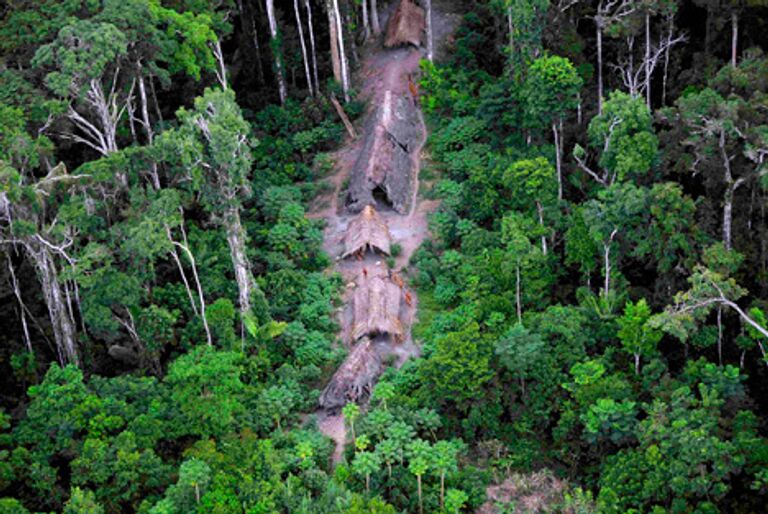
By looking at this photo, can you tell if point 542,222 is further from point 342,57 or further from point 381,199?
point 342,57

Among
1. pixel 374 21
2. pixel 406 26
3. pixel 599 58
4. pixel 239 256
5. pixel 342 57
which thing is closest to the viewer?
pixel 239 256

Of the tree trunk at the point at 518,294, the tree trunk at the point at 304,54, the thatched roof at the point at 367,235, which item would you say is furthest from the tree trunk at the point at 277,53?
the tree trunk at the point at 518,294

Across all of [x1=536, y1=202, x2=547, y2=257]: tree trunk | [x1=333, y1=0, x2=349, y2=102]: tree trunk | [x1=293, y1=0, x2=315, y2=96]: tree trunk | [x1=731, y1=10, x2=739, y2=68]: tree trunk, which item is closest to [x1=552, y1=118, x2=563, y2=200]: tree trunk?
[x1=536, y1=202, x2=547, y2=257]: tree trunk

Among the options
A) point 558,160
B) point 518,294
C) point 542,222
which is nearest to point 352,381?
point 518,294

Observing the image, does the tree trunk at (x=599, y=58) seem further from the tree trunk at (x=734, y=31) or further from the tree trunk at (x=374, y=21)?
the tree trunk at (x=374, y=21)

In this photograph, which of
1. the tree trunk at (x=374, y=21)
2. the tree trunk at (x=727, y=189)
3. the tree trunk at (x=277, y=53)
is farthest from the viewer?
the tree trunk at (x=374, y=21)

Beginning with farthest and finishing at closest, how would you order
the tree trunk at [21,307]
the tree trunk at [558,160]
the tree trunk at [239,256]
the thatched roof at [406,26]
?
the thatched roof at [406,26] < the tree trunk at [558,160] < the tree trunk at [239,256] < the tree trunk at [21,307]

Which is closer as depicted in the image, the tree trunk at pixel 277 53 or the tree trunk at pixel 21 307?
the tree trunk at pixel 21 307
